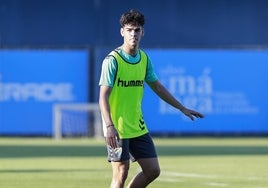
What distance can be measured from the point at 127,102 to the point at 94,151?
15060 mm

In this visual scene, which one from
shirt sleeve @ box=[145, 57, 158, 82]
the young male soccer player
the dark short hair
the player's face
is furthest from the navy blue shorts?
the dark short hair

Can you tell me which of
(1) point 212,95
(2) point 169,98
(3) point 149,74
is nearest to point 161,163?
(2) point 169,98

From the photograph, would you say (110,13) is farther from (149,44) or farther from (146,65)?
(146,65)

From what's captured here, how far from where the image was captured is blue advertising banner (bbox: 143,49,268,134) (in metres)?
34.0

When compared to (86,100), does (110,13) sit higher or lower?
higher

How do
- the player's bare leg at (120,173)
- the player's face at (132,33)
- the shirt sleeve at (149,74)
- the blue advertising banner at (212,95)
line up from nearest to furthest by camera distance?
1. the player's face at (132,33)
2. the player's bare leg at (120,173)
3. the shirt sleeve at (149,74)
4. the blue advertising banner at (212,95)

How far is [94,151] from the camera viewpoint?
27.3m

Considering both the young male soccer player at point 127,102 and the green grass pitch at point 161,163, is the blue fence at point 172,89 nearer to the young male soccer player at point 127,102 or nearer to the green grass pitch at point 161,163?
the green grass pitch at point 161,163

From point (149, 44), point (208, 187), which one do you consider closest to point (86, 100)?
point (149, 44)

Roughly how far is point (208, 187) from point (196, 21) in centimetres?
2067

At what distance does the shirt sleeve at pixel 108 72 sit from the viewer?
12.1m

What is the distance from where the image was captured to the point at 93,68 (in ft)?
115

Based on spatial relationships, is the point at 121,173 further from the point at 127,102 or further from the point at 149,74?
the point at 149,74

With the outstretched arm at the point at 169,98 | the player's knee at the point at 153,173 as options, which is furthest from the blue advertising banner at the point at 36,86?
the player's knee at the point at 153,173
